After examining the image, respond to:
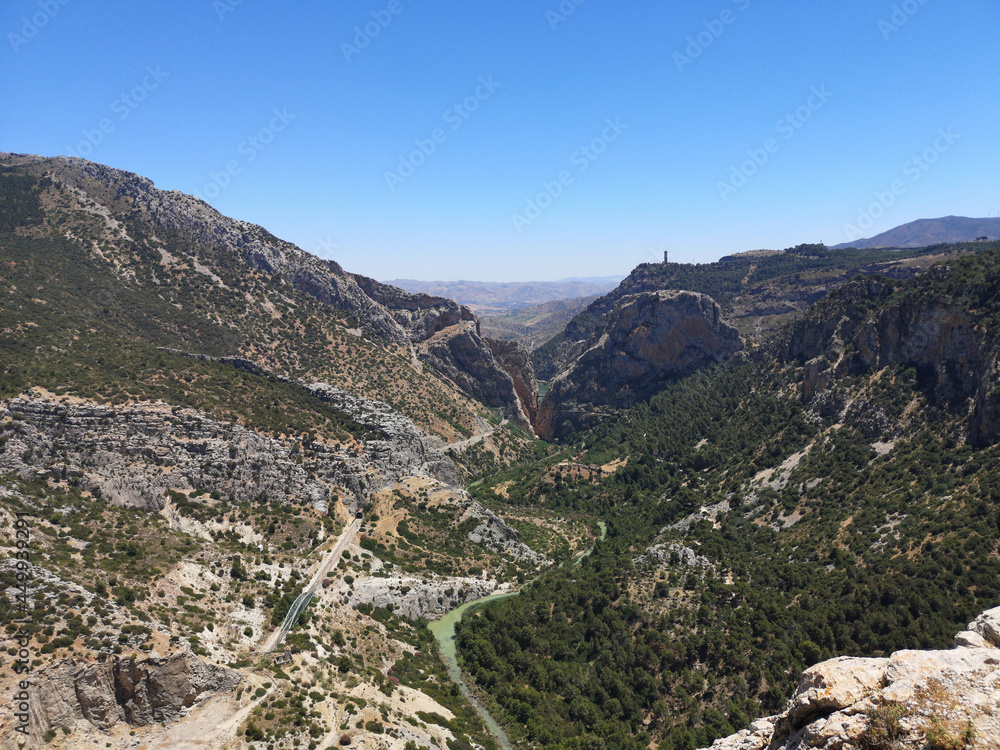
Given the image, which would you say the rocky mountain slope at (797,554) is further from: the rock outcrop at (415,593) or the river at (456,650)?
the rock outcrop at (415,593)

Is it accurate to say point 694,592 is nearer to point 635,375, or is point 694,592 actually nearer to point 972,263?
point 972,263

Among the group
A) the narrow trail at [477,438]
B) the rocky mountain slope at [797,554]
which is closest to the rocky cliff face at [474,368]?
the narrow trail at [477,438]

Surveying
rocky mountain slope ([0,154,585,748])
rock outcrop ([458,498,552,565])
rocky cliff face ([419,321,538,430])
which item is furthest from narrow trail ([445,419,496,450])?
rock outcrop ([458,498,552,565])

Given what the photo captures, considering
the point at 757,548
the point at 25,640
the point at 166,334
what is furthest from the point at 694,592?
Result: the point at 166,334

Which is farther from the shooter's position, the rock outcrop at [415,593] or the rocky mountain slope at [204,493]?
the rock outcrop at [415,593]

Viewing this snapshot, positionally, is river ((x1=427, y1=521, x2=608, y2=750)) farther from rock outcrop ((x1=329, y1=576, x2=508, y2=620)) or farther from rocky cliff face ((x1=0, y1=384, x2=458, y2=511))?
rocky cliff face ((x1=0, y1=384, x2=458, y2=511))

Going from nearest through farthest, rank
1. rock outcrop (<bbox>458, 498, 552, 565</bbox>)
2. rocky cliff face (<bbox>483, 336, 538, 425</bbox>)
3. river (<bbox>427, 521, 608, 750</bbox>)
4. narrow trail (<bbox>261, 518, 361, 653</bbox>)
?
narrow trail (<bbox>261, 518, 361, 653</bbox>)
river (<bbox>427, 521, 608, 750</bbox>)
rock outcrop (<bbox>458, 498, 552, 565</bbox>)
rocky cliff face (<bbox>483, 336, 538, 425</bbox>)
